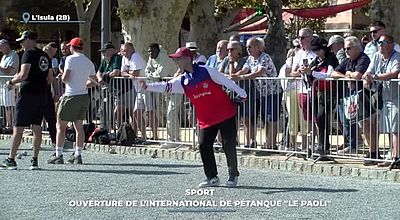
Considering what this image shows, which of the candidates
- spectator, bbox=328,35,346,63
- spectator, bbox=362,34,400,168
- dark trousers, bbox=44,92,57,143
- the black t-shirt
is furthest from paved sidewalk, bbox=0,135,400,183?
the black t-shirt

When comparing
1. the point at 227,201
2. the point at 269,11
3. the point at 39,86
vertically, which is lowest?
the point at 227,201

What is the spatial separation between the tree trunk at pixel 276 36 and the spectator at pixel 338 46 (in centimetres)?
674

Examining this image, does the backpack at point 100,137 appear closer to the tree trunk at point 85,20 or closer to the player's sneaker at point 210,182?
the player's sneaker at point 210,182

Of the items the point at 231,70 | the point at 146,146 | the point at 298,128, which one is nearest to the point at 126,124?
the point at 146,146

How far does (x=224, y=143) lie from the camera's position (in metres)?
11.2

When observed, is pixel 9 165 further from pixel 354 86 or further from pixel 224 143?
pixel 354 86

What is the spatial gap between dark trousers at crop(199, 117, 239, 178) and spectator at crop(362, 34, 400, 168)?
229 cm

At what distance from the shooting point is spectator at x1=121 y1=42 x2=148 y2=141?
51.5 ft

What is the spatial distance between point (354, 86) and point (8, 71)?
8.01 metres

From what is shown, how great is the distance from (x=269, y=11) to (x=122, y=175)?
1191cm

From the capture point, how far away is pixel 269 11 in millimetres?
23359

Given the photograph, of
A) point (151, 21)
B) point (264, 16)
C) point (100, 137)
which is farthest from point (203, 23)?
point (264, 16)

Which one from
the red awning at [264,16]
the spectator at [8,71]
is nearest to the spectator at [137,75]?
the spectator at [8,71]

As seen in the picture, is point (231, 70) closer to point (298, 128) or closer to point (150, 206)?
point (298, 128)
